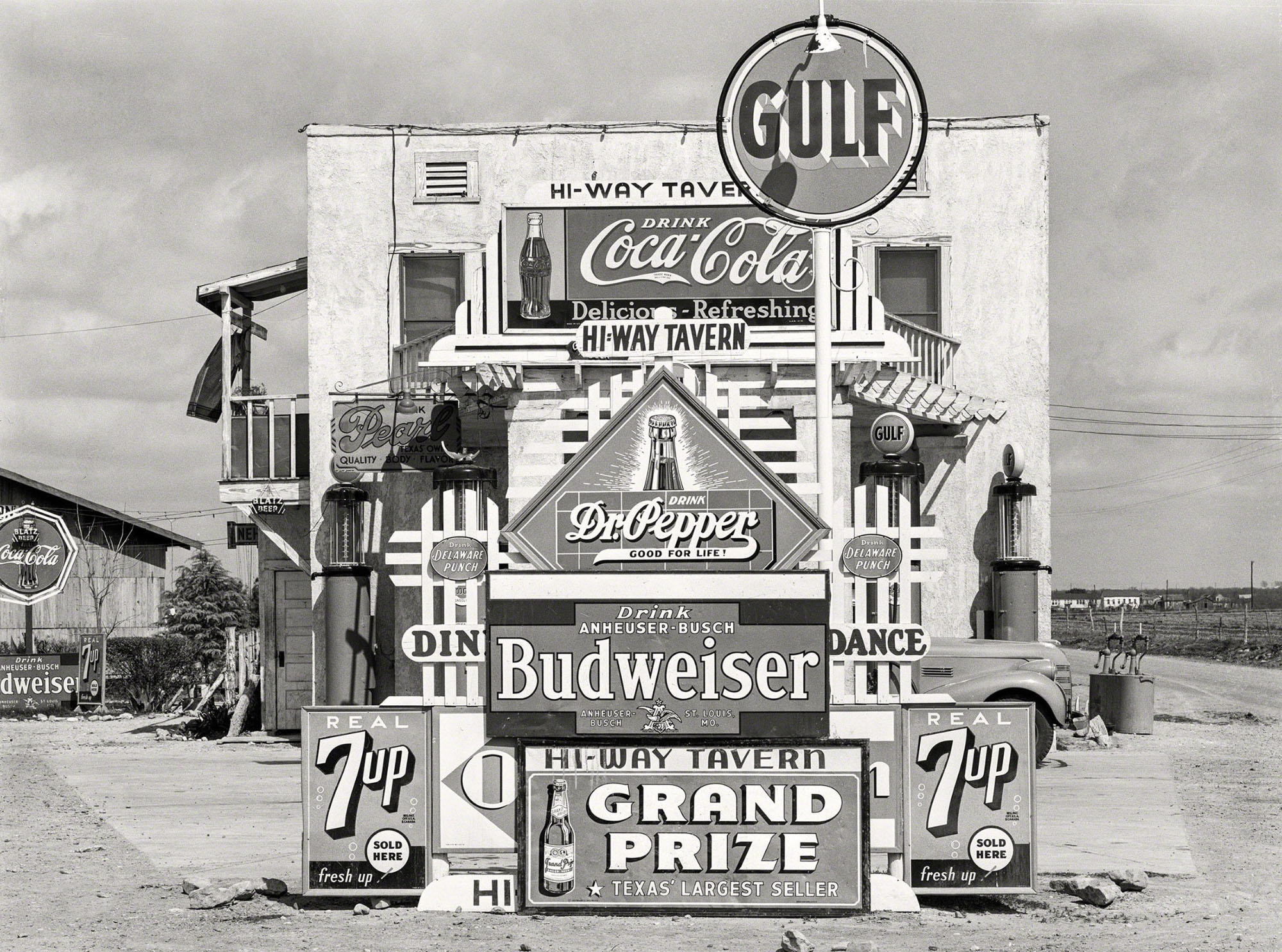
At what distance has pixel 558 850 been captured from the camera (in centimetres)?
873

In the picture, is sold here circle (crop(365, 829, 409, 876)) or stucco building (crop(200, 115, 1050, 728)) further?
stucco building (crop(200, 115, 1050, 728))

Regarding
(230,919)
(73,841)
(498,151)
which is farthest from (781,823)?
(498,151)

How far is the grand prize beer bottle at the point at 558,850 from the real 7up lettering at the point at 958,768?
2341mm

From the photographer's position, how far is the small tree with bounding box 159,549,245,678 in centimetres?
4047

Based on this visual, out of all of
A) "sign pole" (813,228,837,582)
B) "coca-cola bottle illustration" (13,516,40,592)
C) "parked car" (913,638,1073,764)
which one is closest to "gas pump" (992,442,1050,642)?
"parked car" (913,638,1073,764)

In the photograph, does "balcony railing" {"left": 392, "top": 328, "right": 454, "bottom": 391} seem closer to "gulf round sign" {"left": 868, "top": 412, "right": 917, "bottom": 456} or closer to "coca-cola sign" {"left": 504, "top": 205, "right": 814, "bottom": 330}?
"coca-cola sign" {"left": 504, "top": 205, "right": 814, "bottom": 330}

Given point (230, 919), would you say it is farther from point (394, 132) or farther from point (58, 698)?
point (58, 698)

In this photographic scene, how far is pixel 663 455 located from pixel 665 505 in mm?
603

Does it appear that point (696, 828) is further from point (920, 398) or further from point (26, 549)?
point (26, 549)

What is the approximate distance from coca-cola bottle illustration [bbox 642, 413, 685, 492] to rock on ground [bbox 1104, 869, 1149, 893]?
13.2 feet

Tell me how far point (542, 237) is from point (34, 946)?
9.91m

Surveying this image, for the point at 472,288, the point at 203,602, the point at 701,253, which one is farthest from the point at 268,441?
the point at 203,602

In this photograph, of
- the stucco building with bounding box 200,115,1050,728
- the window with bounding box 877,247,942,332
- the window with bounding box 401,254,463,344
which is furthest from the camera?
the window with bounding box 401,254,463,344

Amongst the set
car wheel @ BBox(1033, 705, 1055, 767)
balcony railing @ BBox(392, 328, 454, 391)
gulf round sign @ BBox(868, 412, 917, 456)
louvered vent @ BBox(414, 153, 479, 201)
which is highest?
louvered vent @ BBox(414, 153, 479, 201)
